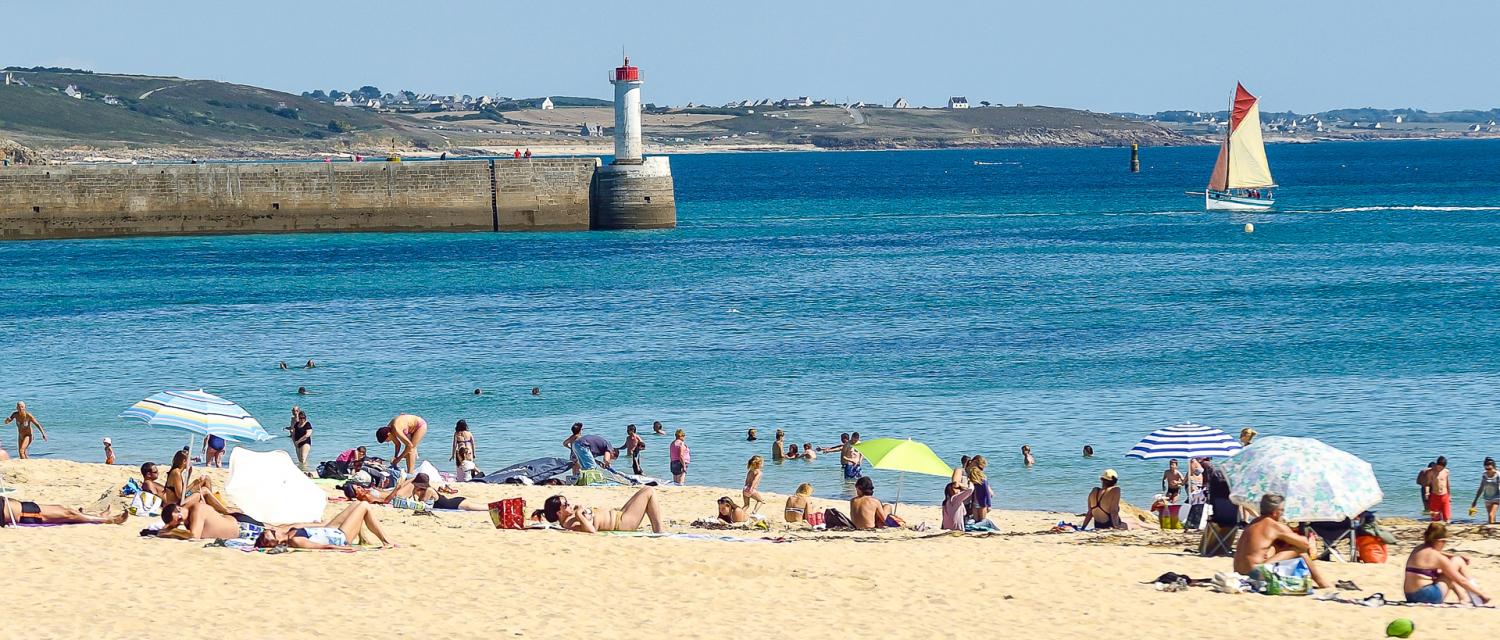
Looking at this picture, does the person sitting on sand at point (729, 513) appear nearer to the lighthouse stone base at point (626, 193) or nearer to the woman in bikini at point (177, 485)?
the woman in bikini at point (177, 485)

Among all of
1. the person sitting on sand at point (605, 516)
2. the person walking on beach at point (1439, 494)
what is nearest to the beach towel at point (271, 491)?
the person sitting on sand at point (605, 516)

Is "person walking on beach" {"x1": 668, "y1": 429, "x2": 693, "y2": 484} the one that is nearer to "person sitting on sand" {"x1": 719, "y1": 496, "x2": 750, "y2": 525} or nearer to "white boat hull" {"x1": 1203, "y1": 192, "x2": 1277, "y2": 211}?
"person sitting on sand" {"x1": 719, "y1": 496, "x2": 750, "y2": 525}

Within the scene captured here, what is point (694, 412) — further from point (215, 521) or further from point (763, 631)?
point (763, 631)

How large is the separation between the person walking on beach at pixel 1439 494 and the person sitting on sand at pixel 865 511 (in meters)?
5.83

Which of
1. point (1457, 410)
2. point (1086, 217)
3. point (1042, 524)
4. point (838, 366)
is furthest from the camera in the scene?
point (1086, 217)

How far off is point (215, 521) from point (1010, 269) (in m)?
39.2

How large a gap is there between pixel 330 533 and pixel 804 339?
69.2 feet

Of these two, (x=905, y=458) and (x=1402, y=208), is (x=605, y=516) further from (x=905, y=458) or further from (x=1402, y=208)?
(x=1402, y=208)

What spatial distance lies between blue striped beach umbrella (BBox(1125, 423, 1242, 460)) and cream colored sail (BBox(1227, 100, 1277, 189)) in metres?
61.2

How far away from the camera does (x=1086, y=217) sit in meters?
80.5

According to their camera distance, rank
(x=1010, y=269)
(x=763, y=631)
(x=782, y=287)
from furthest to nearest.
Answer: (x=1010, y=269) → (x=782, y=287) → (x=763, y=631)

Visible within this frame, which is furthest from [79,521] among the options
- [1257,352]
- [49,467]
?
[1257,352]

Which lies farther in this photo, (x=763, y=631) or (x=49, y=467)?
(x=49, y=467)

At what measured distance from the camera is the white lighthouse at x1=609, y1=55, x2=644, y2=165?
5944 cm
